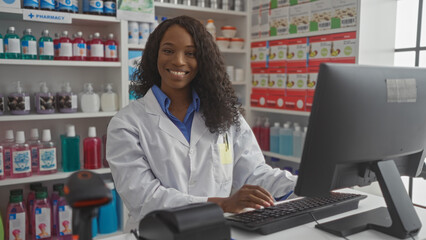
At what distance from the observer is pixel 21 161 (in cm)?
239

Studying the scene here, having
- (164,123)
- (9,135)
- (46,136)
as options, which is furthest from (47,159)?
(164,123)

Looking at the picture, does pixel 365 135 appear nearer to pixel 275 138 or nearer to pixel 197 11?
pixel 275 138

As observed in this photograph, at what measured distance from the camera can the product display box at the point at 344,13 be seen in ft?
8.30

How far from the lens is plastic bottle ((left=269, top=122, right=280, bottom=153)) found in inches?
124

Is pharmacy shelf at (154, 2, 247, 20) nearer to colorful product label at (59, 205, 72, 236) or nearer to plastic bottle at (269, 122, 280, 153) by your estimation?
plastic bottle at (269, 122, 280, 153)

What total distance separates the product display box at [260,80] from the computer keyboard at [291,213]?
186 cm

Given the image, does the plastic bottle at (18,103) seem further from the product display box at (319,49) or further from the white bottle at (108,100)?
the product display box at (319,49)

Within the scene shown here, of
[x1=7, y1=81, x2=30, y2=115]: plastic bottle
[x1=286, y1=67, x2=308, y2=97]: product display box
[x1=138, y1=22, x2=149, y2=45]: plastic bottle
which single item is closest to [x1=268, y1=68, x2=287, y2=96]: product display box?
[x1=286, y1=67, x2=308, y2=97]: product display box

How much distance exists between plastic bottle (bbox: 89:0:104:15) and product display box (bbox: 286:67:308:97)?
1.44 meters

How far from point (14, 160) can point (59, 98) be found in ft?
1.55

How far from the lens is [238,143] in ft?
5.75

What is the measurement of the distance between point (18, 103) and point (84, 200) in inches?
77.9

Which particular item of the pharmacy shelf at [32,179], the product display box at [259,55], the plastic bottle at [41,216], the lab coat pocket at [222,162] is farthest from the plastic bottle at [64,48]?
the product display box at [259,55]

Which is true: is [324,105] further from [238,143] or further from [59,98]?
[59,98]
